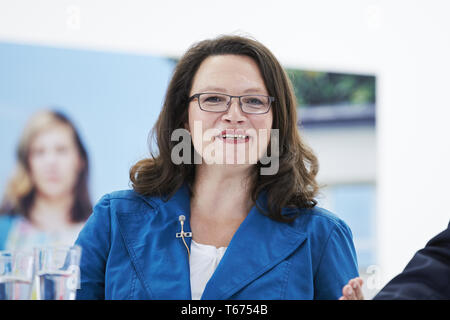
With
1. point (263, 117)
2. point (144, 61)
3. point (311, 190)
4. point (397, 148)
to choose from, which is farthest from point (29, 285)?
point (397, 148)

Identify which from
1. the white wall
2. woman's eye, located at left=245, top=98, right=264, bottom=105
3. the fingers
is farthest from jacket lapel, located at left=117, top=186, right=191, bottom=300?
the white wall

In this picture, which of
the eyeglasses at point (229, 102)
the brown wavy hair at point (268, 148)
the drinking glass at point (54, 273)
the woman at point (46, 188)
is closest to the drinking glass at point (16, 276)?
the drinking glass at point (54, 273)

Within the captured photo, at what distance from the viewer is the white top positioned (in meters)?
1.31

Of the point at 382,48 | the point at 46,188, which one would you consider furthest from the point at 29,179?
the point at 382,48

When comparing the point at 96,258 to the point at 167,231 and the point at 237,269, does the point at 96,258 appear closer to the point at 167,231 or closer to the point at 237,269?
the point at 167,231

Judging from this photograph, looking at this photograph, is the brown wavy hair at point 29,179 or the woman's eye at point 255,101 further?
the brown wavy hair at point 29,179

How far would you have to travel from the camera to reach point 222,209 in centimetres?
148

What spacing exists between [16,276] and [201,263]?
21.2 inches

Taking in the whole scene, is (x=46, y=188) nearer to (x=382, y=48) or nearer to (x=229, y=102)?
(x=229, y=102)

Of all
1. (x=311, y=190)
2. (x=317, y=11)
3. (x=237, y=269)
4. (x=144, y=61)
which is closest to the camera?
(x=237, y=269)

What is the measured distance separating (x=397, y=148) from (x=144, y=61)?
2.10m

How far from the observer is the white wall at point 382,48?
3.26 meters

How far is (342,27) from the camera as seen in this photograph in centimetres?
365

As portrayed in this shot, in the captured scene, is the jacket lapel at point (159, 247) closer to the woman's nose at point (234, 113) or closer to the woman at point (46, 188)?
the woman's nose at point (234, 113)
